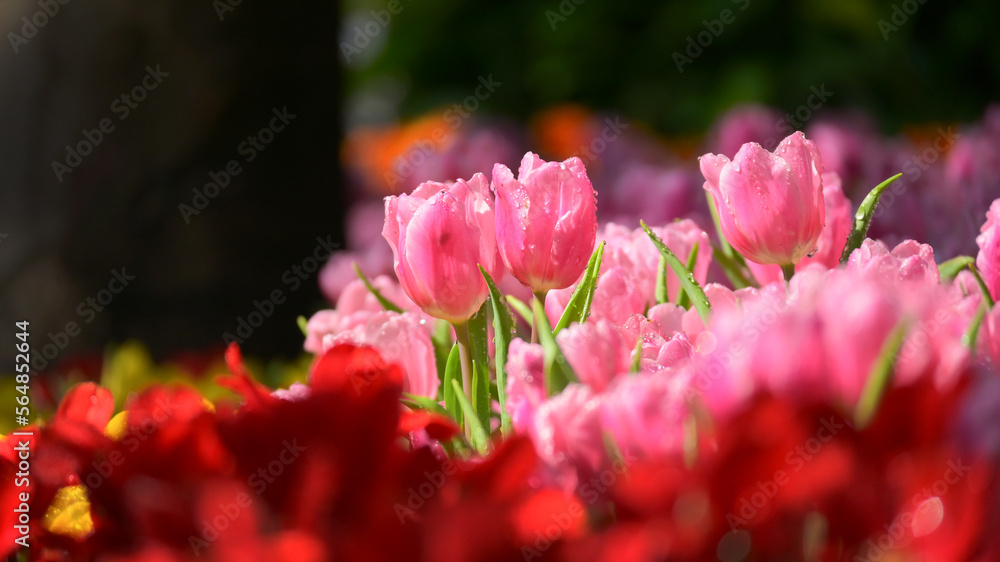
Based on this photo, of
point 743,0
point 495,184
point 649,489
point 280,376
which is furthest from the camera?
point 743,0

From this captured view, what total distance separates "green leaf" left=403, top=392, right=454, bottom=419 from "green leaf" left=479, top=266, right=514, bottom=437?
0.04 metres

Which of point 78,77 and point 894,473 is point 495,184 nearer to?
point 894,473

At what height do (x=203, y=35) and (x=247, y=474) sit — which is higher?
(x=247, y=474)

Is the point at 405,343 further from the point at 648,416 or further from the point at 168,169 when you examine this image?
the point at 168,169

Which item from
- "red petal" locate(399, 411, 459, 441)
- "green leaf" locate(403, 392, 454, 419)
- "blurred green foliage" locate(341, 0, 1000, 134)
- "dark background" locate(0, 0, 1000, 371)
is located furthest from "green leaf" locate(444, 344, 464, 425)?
"blurred green foliage" locate(341, 0, 1000, 134)

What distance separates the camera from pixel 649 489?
0.44 m

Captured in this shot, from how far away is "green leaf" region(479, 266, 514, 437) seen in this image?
0.68 metres

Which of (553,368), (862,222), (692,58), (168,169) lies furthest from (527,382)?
(692,58)

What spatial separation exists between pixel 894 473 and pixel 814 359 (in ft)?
0.21

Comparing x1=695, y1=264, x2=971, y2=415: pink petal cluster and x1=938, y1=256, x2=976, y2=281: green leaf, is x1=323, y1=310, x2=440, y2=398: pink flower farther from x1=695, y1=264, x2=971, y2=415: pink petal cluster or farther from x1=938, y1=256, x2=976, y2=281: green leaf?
x1=938, y1=256, x2=976, y2=281: green leaf

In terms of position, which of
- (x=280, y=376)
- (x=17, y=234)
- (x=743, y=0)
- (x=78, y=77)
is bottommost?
(x=743, y=0)

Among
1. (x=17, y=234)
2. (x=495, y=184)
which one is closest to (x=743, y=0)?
(x=17, y=234)

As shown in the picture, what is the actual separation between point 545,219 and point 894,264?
0.24 m

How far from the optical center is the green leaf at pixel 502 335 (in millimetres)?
675
